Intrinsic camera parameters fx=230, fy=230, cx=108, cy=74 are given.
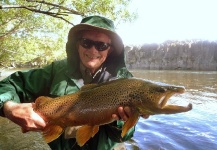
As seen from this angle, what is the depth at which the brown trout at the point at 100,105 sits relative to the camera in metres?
2.54

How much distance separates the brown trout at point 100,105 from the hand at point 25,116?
128 millimetres

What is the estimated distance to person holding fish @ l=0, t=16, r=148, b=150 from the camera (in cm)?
293

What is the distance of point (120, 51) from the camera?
12.3ft

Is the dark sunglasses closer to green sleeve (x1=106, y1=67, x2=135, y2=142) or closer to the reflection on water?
green sleeve (x1=106, y1=67, x2=135, y2=142)

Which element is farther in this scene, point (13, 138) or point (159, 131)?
point (159, 131)

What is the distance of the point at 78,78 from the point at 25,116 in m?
1.08

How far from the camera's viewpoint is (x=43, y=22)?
50.1ft

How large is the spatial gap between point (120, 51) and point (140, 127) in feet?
25.2

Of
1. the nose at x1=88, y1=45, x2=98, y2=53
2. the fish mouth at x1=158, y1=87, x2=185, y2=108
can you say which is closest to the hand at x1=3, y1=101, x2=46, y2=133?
the nose at x1=88, y1=45, x2=98, y2=53

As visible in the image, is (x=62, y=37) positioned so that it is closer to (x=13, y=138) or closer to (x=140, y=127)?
(x=140, y=127)

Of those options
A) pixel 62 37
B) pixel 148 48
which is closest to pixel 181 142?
pixel 62 37

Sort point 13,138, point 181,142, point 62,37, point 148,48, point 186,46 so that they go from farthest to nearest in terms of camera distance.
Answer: point 148,48 → point 186,46 → point 62,37 → point 181,142 → point 13,138

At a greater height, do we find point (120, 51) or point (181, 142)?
point (120, 51)

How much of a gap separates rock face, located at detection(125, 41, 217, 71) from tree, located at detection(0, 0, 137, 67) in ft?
241
